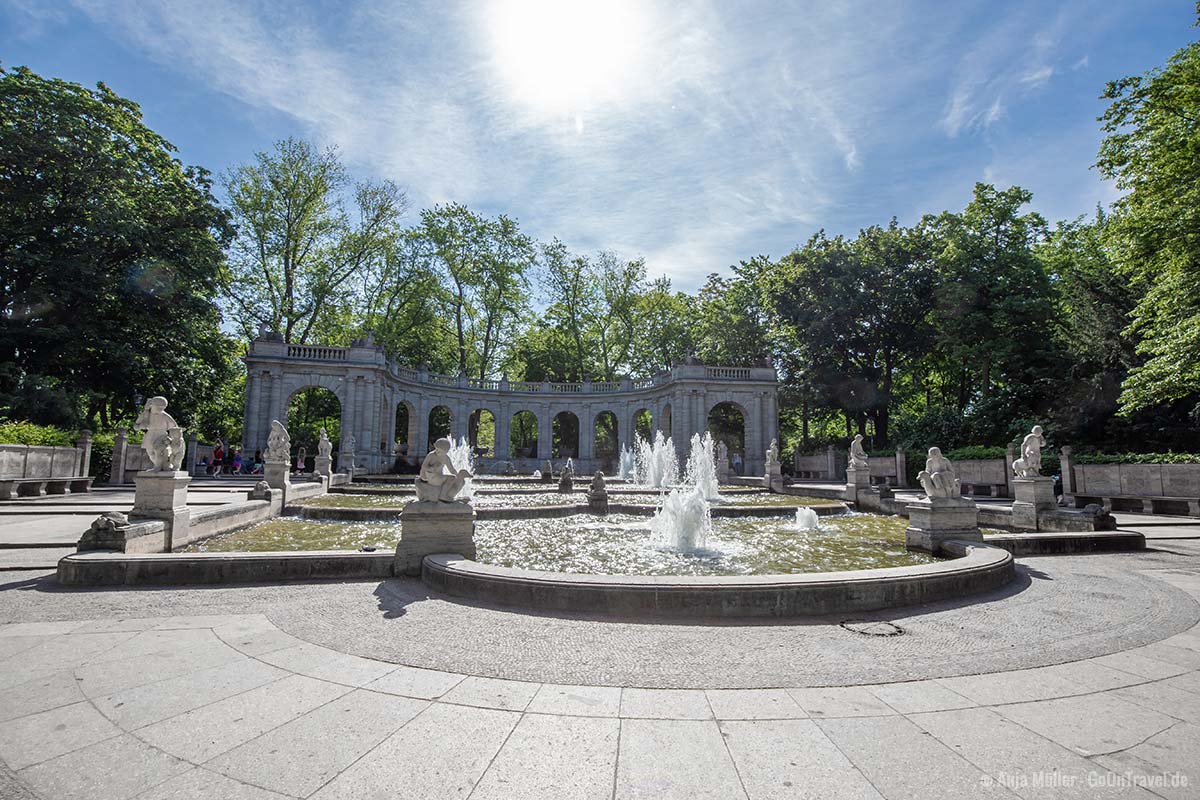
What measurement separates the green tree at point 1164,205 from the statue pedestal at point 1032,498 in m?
6.42

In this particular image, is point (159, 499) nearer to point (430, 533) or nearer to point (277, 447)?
point (430, 533)

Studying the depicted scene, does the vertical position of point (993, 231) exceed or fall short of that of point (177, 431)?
it exceeds it

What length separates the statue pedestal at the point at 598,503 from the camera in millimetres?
15906

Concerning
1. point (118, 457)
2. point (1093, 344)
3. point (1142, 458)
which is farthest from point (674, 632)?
point (118, 457)

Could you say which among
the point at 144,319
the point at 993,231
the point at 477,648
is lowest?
the point at 477,648

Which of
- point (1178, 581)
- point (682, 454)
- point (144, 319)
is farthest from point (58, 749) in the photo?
point (682, 454)

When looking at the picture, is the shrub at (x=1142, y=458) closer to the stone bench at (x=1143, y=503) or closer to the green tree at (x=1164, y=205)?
the stone bench at (x=1143, y=503)

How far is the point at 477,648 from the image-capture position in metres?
4.95

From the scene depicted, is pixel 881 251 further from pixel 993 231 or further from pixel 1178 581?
pixel 1178 581

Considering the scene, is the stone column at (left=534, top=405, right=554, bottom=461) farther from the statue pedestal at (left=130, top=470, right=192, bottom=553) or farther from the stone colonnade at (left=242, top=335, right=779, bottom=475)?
the statue pedestal at (left=130, top=470, right=192, bottom=553)

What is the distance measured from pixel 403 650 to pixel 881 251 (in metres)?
37.4

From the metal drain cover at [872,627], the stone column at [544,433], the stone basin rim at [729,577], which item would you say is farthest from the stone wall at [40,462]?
the stone column at [544,433]

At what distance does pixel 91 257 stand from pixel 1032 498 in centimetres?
3450

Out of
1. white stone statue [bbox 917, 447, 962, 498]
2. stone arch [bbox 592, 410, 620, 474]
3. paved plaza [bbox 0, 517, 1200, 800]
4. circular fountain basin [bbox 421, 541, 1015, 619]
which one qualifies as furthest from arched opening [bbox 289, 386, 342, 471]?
white stone statue [bbox 917, 447, 962, 498]
